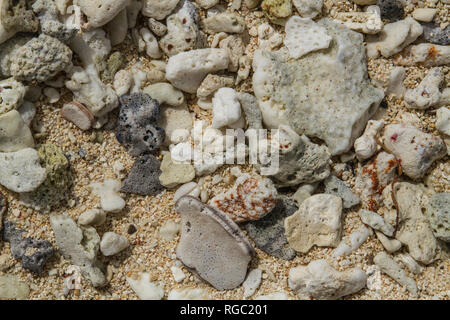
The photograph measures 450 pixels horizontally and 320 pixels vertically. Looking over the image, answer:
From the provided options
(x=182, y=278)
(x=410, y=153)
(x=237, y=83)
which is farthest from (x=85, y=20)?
(x=410, y=153)

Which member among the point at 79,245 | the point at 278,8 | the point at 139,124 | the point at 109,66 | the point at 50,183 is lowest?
the point at 79,245

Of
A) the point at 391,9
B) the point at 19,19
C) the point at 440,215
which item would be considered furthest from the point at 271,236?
the point at 19,19

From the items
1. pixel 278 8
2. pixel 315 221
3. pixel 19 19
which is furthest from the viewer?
pixel 278 8

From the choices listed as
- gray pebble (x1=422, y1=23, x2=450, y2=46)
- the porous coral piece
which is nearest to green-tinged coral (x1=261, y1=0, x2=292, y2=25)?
gray pebble (x1=422, y1=23, x2=450, y2=46)

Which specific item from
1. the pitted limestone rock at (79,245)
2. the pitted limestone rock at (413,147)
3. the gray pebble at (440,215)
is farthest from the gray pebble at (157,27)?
the gray pebble at (440,215)

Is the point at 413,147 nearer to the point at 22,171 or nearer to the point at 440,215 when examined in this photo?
the point at 440,215

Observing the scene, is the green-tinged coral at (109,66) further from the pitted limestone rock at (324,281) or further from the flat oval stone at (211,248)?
the pitted limestone rock at (324,281)

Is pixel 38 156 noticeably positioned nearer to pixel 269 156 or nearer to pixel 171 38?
pixel 171 38
